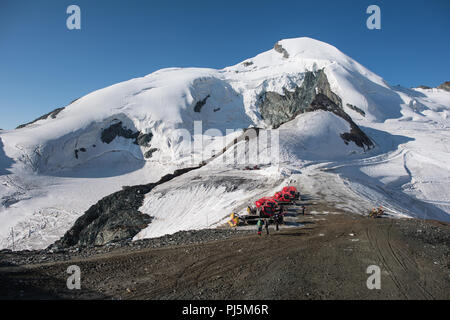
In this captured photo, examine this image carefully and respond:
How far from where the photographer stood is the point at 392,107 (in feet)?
237

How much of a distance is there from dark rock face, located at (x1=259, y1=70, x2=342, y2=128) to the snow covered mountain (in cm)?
32

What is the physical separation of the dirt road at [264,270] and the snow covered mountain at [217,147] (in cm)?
837

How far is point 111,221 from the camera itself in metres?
30.9

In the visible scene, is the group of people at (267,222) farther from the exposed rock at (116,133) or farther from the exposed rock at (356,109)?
the exposed rock at (356,109)

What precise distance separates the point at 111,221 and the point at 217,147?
24526 millimetres

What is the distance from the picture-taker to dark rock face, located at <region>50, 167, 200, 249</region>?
92.9 feet

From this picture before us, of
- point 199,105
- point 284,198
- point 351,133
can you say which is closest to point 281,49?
point 199,105

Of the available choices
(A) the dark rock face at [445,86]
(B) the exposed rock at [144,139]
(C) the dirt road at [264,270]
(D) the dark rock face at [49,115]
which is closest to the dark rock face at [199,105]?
(B) the exposed rock at [144,139]

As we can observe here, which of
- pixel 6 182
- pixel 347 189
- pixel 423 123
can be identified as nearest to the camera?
pixel 347 189

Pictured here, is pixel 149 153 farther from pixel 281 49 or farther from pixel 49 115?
pixel 281 49

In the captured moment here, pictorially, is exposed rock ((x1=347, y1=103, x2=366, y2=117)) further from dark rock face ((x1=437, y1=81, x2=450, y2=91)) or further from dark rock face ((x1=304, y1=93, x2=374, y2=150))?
dark rock face ((x1=437, y1=81, x2=450, y2=91))

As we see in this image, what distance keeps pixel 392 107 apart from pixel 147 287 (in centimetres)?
7993

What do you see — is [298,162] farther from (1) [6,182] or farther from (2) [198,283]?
(1) [6,182]
